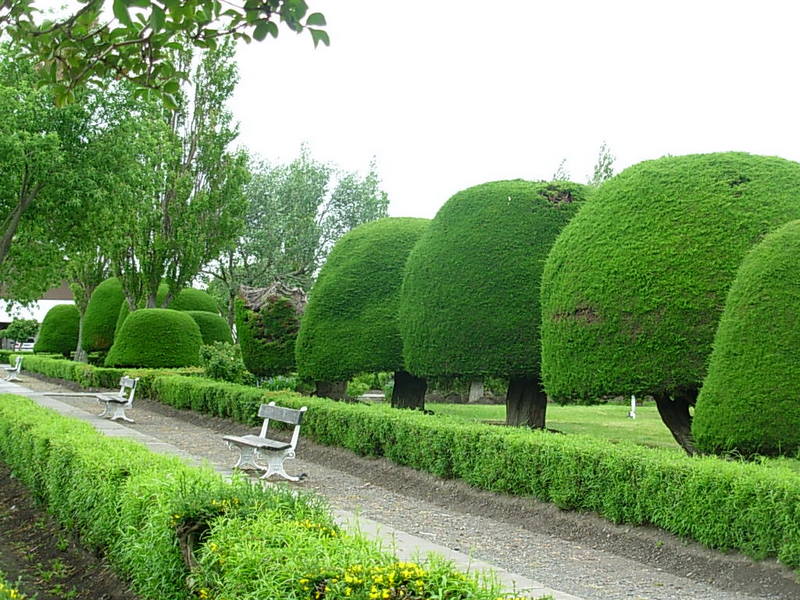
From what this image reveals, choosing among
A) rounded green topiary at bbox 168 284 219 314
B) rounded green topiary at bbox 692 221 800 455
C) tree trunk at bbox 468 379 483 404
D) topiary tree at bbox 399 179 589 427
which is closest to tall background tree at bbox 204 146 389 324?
rounded green topiary at bbox 168 284 219 314

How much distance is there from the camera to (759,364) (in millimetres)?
8000

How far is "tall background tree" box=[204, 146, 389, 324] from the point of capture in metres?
35.6

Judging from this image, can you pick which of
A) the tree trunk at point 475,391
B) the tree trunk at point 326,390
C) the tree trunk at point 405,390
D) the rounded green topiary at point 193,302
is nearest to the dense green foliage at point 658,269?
the tree trunk at point 405,390

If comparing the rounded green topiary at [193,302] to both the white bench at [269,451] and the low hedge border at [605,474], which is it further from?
the white bench at [269,451]

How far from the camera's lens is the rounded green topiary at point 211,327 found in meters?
29.1

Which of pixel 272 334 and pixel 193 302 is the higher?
pixel 193 302

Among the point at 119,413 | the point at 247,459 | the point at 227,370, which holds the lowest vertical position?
the point at 247,459

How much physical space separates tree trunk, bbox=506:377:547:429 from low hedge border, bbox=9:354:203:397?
11.3 metres

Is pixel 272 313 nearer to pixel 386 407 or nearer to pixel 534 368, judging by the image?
pixel 386 407

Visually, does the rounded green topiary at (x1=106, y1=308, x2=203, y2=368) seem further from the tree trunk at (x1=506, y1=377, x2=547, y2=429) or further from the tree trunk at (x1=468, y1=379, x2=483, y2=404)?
the tree trunk at (x1=506, y1=377, x2=547, y2=429)

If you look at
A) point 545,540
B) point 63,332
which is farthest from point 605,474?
point 63,332

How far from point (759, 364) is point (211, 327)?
2363 centimetres

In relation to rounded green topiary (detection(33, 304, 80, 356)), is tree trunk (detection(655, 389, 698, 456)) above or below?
below

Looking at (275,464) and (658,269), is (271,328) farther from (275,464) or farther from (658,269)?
(658,269)
